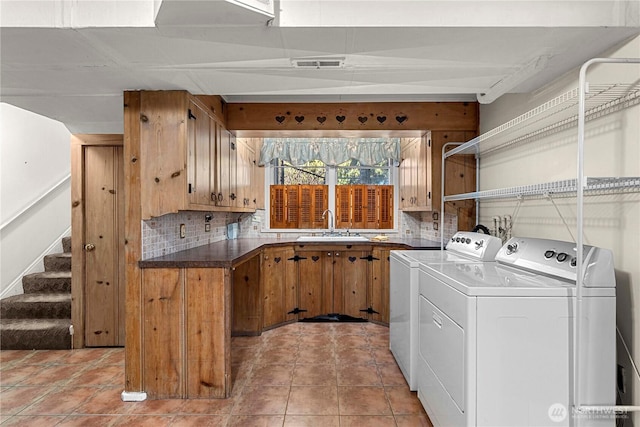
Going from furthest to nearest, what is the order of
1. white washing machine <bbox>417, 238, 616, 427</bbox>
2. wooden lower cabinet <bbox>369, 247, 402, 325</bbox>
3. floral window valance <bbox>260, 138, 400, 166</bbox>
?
floral window valance <bbox>260, 138, 400, 166</bbox> < wooden lower cabinet <bbox>369, 247, 402, 325</bbox> < white washing machine <bbox>417, 238, 616, 427</bbox>

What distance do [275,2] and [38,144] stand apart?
3.91 meters

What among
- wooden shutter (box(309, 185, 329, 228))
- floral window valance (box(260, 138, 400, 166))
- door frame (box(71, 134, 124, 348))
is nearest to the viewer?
door frame (box(71, 134, 124, 348))

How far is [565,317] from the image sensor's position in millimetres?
1463

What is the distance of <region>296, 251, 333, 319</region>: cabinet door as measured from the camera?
3891mm

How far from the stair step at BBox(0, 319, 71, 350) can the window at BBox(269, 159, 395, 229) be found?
8.02 feet

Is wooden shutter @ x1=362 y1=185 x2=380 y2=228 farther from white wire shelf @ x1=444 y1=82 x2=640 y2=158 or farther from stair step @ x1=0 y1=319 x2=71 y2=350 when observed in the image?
stair step @ x1=0 y1=319 x2=71 y2=350

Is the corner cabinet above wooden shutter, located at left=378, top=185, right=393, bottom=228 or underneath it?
above

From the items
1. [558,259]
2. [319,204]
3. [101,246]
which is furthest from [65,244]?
[558,259]

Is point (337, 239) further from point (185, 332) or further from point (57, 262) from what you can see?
point (57, 262)

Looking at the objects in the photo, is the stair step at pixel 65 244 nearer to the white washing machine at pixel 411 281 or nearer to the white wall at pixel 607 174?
the white washing machine at pixel 411 281

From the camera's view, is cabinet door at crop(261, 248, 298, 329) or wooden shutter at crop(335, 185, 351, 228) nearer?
cabinet door at crop(261, 248, 298, 329)

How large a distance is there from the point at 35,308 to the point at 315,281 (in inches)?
110

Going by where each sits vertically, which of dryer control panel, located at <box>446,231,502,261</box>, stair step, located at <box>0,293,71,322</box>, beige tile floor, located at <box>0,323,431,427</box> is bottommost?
beige tile floor, located at <box>0,323,431,427</box>

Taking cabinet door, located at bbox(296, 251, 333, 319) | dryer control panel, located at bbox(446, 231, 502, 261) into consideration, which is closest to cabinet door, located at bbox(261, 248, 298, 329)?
cabinet door, located at bbox(296, 251, 333, 319)
